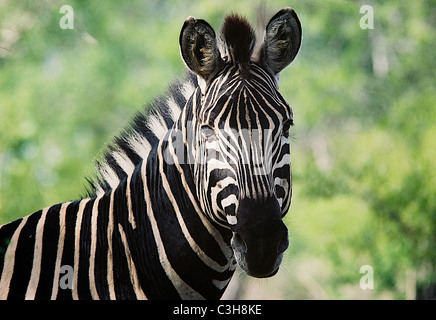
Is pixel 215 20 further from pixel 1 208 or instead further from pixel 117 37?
pixel 1 208

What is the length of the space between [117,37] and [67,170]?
497cm

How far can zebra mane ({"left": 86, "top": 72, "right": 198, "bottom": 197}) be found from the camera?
358 centimetres

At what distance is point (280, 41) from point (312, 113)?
11.3 m

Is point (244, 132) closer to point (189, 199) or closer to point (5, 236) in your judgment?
point (189, 199)

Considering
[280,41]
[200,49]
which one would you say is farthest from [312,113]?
[200,49]

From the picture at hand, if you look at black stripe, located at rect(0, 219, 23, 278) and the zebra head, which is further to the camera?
black stripe, located at rect(0, 219, 23, 278)

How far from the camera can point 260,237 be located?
2.71 meters

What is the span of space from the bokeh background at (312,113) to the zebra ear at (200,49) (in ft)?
22.0

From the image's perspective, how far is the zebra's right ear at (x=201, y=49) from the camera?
3.17 m

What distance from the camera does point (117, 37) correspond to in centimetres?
1642

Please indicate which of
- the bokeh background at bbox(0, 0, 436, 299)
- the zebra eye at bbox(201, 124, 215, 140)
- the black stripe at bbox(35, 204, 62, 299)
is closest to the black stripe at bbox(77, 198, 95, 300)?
the black stripe at bbox(35, 204, 62, 299)

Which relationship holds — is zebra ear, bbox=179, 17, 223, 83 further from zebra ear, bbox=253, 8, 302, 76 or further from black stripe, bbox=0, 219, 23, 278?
black stripe, bbox=0, 219, 23, 278

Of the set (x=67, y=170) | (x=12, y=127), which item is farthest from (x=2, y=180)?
(x=67, y=170)

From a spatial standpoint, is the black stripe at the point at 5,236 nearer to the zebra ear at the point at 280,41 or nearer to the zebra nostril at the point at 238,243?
the zebra nostril at the point at 238,243
